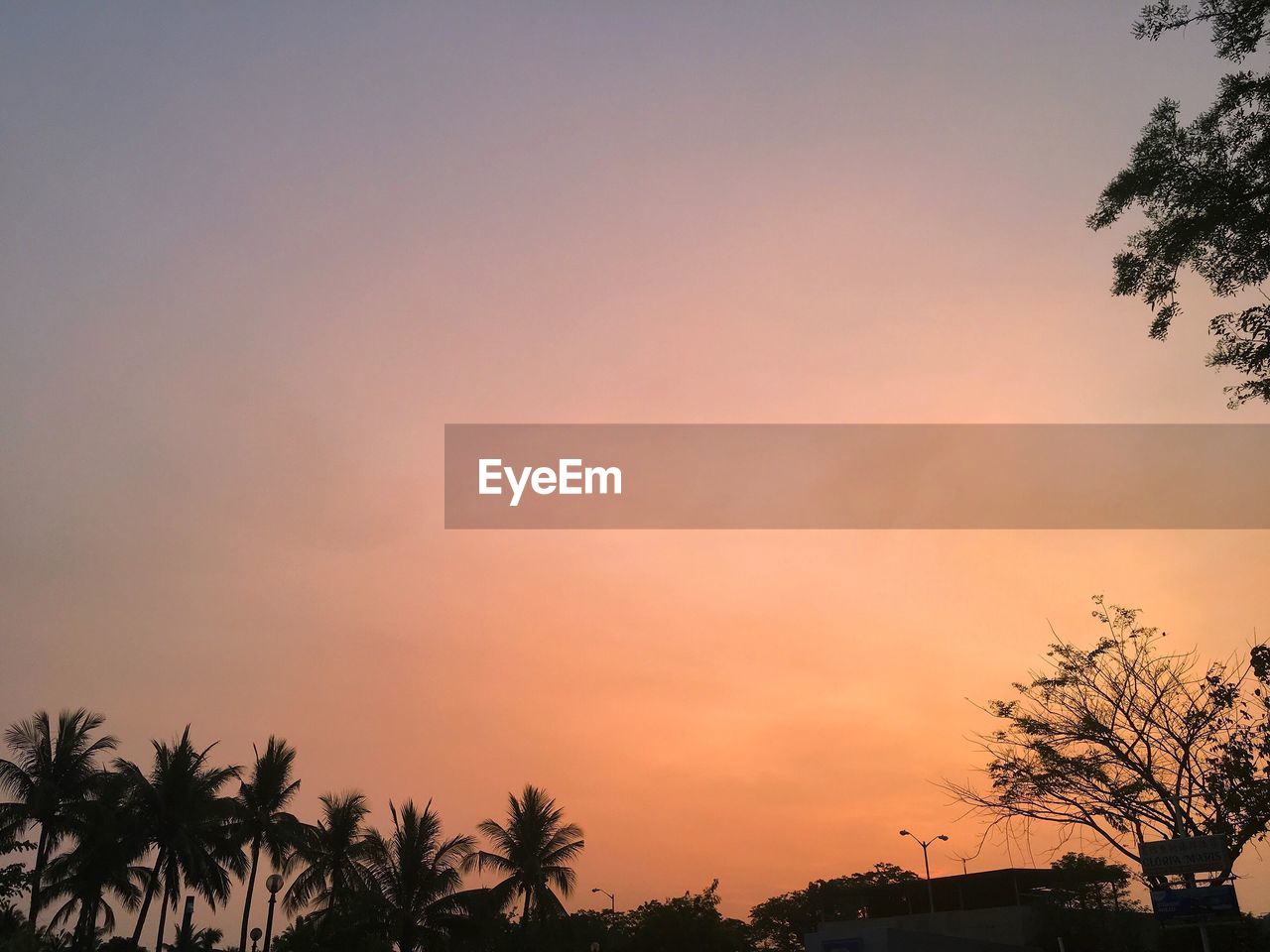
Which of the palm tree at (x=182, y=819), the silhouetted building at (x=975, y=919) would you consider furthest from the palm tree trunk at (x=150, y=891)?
the silhouetted building at (x=975, y=919)

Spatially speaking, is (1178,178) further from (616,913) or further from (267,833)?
(616,913)

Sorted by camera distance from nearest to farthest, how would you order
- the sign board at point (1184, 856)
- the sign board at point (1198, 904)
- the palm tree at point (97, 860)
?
the sign board at point (1198, 904), the sign board at point (1184, 856), the palm tree at point (97, 860)

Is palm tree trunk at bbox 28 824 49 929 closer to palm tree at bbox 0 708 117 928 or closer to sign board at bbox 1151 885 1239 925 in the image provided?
palm tree at bbox 0 708 117 928

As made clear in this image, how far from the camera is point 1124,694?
31.8m

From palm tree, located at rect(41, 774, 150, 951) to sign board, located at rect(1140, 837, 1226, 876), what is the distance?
4364cm

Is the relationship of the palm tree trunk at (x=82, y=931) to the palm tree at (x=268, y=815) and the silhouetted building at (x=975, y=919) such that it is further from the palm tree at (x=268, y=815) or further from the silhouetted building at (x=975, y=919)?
the silhouetted building at (x=975, y=919)

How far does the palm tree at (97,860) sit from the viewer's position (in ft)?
153

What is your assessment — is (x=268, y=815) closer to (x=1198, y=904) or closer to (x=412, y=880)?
(x=412, y=880)

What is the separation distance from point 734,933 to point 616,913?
31.9 meters

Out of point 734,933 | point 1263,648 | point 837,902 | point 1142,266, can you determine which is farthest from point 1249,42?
point 837,902

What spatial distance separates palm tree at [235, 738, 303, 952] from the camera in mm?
54062

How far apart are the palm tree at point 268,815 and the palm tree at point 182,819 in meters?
1.97

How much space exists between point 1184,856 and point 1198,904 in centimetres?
110

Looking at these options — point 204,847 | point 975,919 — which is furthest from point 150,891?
point 975,919
